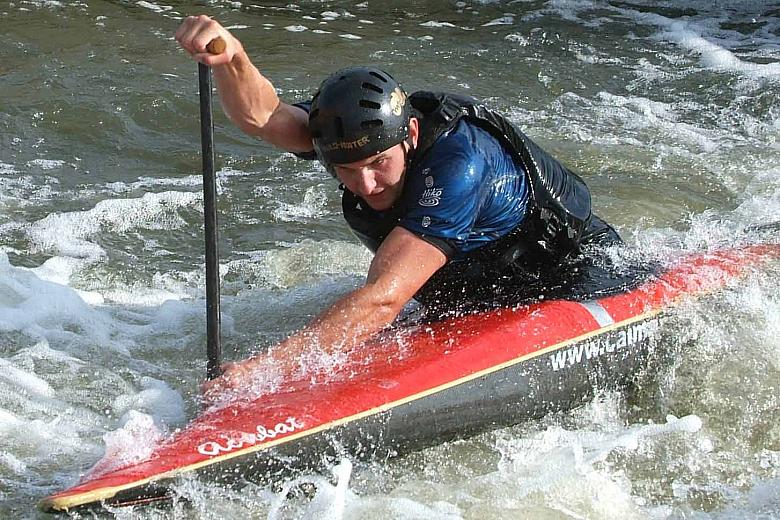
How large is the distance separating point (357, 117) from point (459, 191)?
0.40 metres

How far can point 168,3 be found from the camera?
10.7 metres

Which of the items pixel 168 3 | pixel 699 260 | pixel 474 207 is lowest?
pixel 168 3

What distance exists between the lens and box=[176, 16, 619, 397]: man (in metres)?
3.29

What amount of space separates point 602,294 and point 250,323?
1477 mm

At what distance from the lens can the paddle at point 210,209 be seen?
322 cm

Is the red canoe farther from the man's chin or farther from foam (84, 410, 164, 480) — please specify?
the man's chin

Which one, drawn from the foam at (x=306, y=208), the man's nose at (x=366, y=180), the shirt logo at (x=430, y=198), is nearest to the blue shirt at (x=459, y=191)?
the shirt logo at (x=430, y=198)

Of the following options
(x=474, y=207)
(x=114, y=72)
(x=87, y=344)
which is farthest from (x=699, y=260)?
(x=114, y=72)

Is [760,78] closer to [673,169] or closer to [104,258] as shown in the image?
[673,169]

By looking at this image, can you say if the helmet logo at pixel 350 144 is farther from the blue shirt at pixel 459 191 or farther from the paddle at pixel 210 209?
the paddle at pixel 210 209

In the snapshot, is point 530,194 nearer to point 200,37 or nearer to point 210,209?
point 210,209

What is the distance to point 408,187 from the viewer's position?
3.41 metres

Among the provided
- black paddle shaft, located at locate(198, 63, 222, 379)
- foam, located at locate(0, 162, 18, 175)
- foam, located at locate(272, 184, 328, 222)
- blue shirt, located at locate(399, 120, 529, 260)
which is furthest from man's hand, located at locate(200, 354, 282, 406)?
foam, located at locate(0, 162, 18, 175)

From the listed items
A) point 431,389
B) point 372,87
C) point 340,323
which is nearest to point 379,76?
point 372,87
